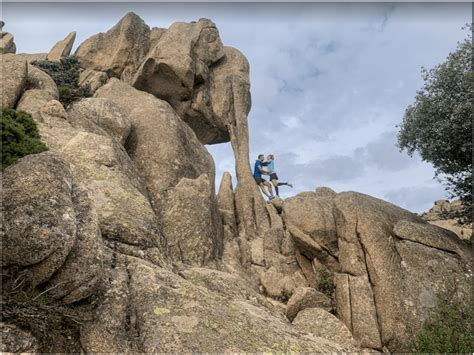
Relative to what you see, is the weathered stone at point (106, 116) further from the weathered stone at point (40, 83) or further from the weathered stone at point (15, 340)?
the weathered stone at point (15, 340)

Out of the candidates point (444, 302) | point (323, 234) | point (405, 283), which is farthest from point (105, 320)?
point (323, 234)

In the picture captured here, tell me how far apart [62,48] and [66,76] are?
12798mm

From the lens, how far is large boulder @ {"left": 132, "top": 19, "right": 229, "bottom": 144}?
40.9 metres

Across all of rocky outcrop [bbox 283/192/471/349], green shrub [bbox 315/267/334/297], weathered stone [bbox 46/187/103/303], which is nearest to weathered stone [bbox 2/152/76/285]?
weathered stone [bbox 46/187/103/303]

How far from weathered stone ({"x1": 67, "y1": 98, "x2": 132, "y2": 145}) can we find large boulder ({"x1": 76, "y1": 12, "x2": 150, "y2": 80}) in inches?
648

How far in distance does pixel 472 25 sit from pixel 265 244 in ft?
72.4

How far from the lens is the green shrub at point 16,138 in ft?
31.2

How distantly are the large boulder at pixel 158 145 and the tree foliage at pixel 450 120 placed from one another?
1760 centimetres

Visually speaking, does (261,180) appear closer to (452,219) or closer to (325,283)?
(325,283)

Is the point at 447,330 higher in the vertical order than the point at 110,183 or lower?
lower

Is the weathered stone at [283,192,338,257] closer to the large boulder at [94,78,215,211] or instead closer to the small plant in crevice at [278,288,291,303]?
the small plant in crevice at [278,288,291,303]

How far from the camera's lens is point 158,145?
30.8 metres

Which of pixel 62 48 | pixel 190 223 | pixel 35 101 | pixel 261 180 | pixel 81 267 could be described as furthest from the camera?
pixel 62 48

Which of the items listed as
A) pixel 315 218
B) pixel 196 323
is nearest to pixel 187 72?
pixel 315 218
